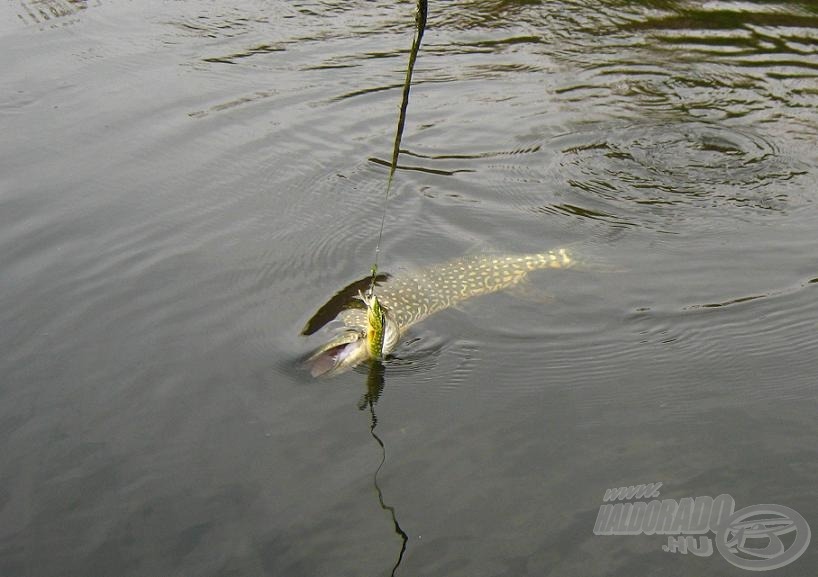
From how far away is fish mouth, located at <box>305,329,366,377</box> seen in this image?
546cm

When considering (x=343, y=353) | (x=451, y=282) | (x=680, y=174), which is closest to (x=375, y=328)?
(x=343, y=353)

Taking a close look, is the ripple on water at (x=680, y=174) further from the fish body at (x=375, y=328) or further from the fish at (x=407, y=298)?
the fish body at (x=375, y=328)

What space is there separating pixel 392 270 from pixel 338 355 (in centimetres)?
128

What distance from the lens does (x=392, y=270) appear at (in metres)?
6.65

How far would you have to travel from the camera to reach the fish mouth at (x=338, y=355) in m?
5.46

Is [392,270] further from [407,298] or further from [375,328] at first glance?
[375,328]

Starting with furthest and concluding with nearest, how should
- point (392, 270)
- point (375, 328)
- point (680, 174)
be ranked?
point (680, 174)
point (392, 270)
point (375, 328)

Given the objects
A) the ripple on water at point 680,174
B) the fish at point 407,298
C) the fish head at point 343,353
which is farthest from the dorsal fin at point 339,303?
the ripple on water at point 680,174

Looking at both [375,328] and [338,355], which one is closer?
[375,328]

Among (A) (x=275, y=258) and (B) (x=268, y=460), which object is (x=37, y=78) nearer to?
(A) (x=275, y=258)

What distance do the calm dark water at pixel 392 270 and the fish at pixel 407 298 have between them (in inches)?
5.3

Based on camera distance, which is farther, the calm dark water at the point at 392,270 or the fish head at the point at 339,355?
the fish head at the point at 339,355

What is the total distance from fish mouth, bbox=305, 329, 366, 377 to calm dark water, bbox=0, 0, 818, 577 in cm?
11

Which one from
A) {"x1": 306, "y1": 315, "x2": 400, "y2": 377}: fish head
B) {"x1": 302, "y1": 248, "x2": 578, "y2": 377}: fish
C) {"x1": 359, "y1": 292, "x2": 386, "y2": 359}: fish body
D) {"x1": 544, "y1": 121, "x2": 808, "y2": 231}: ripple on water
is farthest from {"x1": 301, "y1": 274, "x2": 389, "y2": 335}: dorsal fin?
{"x1": 544, "y1": 121, "x2": 808, "y2": 231}: ripple on water
